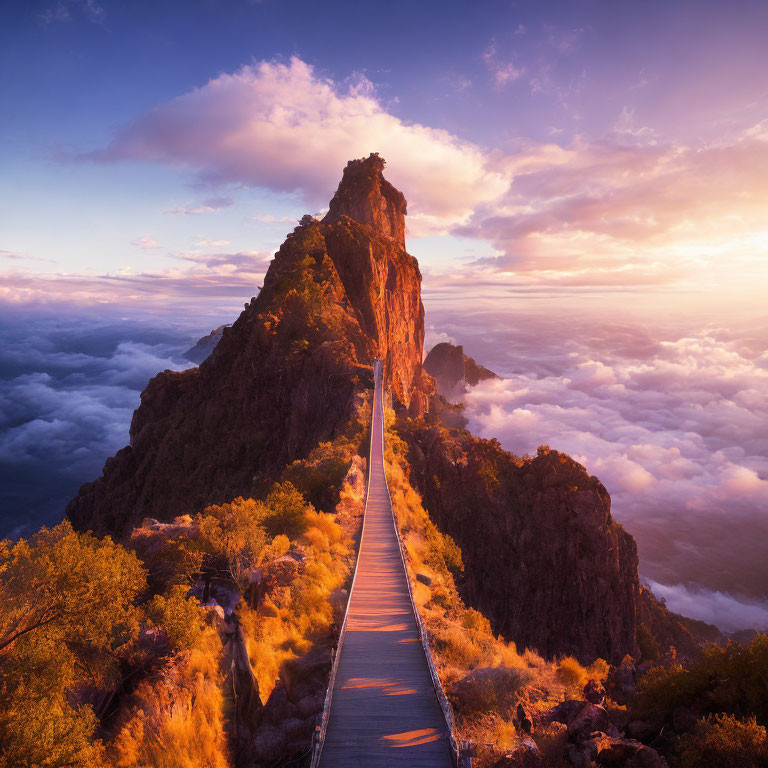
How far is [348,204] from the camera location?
87750 millimetres

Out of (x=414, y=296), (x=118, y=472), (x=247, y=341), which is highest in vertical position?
(x=414, y=296)

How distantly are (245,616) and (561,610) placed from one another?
1642 inches

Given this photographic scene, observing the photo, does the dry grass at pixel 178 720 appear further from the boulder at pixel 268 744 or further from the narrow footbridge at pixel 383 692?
the narrow footbridge at pixel 383 692

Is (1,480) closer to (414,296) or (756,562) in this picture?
(414,296)

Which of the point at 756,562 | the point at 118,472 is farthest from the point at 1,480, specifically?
the point at 756,562

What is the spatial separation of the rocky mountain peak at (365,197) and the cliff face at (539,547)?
2307 inches

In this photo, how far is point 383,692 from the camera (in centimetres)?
1015

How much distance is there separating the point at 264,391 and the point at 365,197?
56292mm

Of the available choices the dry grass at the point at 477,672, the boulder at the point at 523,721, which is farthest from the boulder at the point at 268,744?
the boulder at the point at 523,721

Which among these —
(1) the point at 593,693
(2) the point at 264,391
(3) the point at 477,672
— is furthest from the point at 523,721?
(2) the point at 264,391

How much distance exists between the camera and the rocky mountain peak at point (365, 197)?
8675 cm

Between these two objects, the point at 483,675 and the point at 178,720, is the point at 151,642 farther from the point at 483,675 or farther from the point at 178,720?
the point at 483,675

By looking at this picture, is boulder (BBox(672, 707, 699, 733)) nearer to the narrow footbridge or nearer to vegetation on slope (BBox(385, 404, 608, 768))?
vegetation on slope (BBox(385, 404, 608, 768))

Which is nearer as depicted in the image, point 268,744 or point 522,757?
point 522,757
